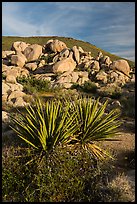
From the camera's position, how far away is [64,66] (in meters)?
26.9

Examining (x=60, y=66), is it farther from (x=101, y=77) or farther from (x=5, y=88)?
(x=5, y=88)

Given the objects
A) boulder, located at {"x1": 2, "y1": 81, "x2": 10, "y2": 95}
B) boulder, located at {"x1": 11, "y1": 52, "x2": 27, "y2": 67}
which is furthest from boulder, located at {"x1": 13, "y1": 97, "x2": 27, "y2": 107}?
boulder, located at {"x1": 11, "y1": 52, "x2": 27, "y2": 67}

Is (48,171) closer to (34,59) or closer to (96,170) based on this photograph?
(96,170)

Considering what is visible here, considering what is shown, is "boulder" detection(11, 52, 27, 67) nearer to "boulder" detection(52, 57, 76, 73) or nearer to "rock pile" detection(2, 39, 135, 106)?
"rock pile" detection(2, 39, 135, 106)

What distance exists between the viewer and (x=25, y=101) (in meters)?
16.0

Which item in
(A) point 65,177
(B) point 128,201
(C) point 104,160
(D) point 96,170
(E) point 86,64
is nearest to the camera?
(B) point 128,201

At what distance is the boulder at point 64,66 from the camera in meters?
26.2

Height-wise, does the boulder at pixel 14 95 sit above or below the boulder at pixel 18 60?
below

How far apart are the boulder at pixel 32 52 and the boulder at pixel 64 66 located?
4125mm

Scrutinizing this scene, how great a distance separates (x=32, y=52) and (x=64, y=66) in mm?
5471

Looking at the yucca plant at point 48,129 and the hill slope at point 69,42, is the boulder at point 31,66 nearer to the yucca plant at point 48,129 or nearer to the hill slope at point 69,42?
the yucca plant at point 48,129

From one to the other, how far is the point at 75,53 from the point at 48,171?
24.9 meters

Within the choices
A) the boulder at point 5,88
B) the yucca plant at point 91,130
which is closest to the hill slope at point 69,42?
the boulder at point 5,88

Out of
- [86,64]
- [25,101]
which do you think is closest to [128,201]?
[25,101]
